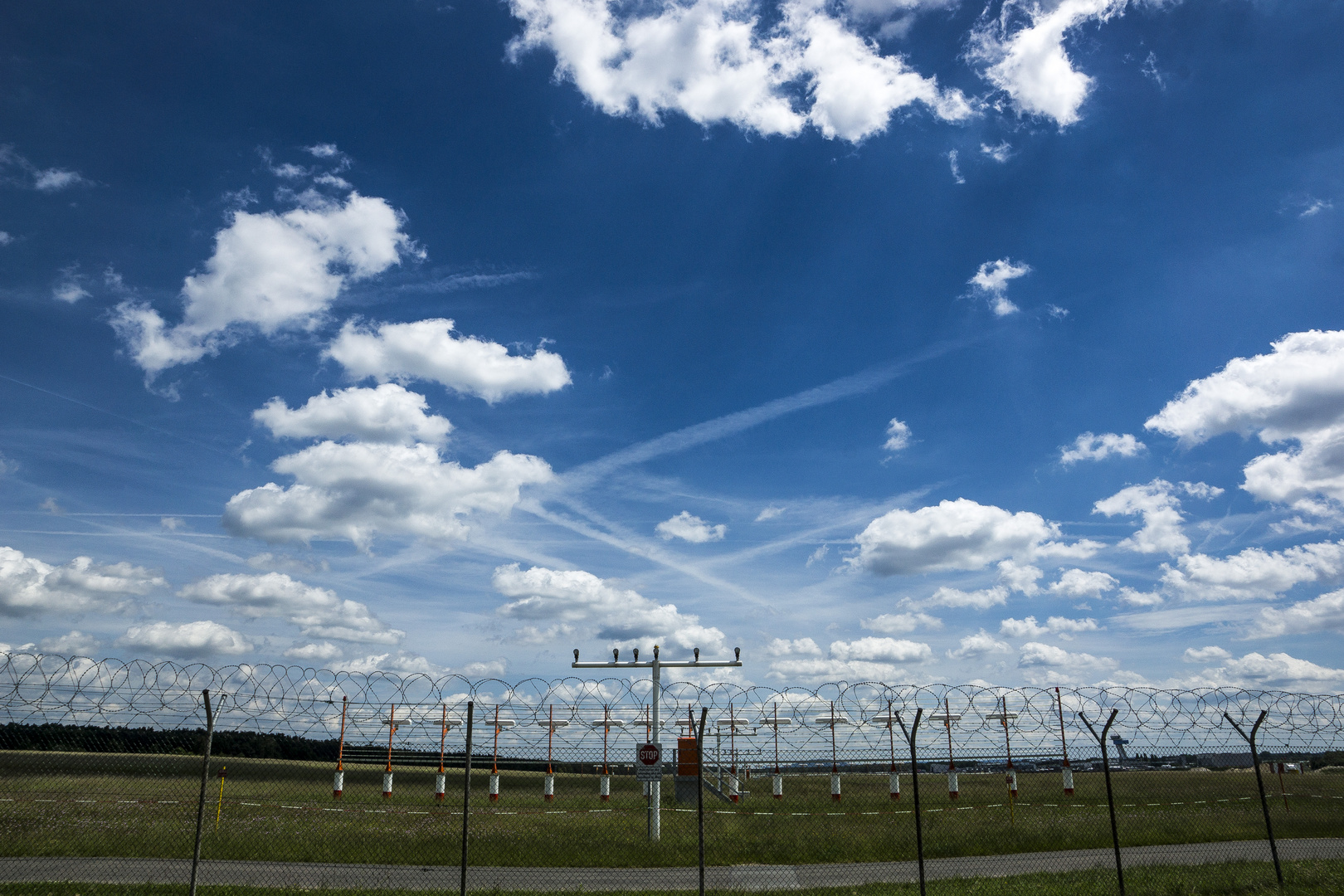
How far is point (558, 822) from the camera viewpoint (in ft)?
68.4

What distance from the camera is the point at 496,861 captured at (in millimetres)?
15938

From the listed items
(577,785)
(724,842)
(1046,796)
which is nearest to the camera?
(724,842)

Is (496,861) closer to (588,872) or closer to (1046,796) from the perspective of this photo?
(588,872)

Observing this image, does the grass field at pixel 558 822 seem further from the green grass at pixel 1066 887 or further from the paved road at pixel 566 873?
the green grass at pixel 1066 887

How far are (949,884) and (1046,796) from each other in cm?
2044

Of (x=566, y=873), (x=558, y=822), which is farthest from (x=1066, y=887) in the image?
(x=558, y=822)

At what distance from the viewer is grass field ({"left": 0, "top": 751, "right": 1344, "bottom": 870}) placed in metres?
16.4

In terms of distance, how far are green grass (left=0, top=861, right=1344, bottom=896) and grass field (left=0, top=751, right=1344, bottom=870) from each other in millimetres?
2056

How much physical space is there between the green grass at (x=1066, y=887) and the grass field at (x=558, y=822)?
6.74ft

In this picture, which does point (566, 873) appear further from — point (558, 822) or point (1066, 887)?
point (1066, 887)

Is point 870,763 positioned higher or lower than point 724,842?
higher

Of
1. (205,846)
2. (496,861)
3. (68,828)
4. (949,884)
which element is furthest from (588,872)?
(68,828)

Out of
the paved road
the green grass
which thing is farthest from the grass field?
the green grass

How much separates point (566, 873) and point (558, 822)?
5.82 metres
